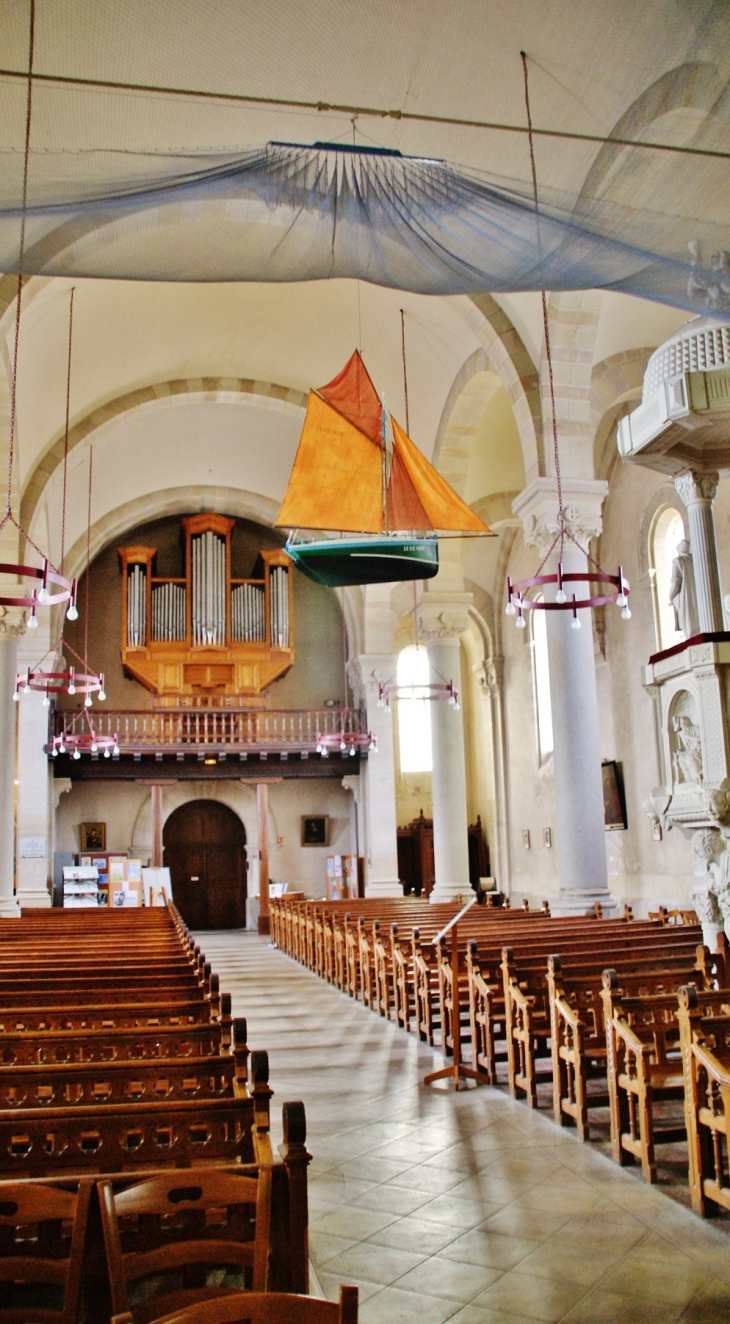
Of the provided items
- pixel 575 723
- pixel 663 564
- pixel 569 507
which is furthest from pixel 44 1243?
pixel 663 564

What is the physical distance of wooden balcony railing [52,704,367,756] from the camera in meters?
21.6

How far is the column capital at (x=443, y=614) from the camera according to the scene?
16.0 meters

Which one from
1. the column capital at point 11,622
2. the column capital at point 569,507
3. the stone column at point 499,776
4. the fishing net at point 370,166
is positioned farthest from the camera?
the stone column at point 499,776

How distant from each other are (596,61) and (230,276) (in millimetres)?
1352

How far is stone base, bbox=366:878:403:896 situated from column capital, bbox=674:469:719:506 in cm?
1509

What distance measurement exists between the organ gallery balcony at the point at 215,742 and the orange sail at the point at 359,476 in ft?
28.4

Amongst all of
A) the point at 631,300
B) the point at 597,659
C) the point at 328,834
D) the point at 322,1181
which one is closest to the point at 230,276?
the point at 322,1181

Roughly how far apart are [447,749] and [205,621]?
885cm

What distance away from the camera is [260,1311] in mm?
1956

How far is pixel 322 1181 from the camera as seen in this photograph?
16.4ft

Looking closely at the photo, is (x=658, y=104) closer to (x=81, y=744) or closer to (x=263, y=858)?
(x=81, y=744)

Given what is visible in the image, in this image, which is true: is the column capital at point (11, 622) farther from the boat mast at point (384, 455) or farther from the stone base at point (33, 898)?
the stone base at point (33, 898)

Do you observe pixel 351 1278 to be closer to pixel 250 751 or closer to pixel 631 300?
pixel 631 300

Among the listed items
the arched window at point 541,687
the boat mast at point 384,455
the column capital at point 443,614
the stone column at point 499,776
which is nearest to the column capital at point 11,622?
the boat mast at point 384,455
